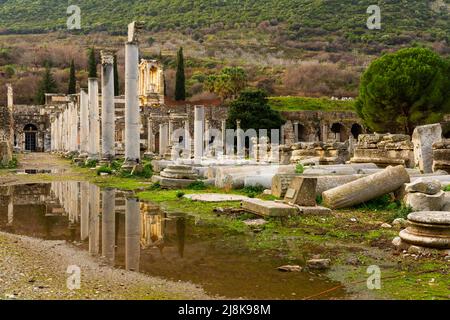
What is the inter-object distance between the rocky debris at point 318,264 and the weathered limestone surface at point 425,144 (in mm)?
10506

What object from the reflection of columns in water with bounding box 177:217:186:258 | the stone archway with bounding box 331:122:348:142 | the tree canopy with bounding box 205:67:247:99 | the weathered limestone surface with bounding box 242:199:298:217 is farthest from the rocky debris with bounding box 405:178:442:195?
the tree canopy with bounding box 205:67:247:99

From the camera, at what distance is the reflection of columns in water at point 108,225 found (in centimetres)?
795

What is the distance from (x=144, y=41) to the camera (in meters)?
118

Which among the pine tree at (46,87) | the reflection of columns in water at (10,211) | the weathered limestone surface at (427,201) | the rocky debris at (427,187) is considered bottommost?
the reflection of columns in water at (10,211)

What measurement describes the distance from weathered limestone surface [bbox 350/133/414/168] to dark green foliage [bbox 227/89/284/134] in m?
32.6

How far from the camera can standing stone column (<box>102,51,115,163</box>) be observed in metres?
25.5

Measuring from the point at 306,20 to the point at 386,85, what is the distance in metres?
79.3

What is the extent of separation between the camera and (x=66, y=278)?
6.50 metres

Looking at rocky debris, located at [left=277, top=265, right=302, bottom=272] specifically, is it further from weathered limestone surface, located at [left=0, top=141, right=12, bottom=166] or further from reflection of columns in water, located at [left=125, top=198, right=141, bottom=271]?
weathered limestone surface, located at [left=0, top=141, right=12, bottom=166]

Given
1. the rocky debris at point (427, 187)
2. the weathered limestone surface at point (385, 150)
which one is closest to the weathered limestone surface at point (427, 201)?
the rocky debris at point (427, 187)

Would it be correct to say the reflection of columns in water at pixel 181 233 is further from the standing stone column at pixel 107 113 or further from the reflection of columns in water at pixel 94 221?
the standing stone column at pixel 107 113

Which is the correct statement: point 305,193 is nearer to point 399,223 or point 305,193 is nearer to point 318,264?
point 399,223

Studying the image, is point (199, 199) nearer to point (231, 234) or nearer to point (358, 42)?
point (231, 234)

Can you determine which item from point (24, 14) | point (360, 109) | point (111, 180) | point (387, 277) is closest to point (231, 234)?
point (387, 277)
